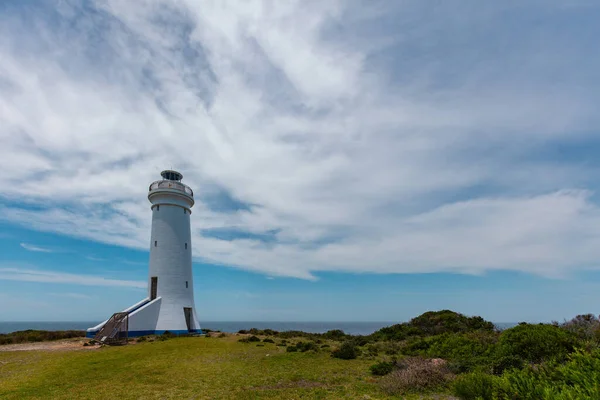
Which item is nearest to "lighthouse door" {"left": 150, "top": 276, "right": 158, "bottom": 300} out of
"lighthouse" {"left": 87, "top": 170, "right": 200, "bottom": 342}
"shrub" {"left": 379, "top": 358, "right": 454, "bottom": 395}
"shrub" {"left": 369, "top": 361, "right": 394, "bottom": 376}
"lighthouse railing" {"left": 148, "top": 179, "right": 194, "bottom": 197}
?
"lighthouse" {"left": 87, "top": 170, "right": 200, "bottom": 342}

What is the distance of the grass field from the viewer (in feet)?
29.9

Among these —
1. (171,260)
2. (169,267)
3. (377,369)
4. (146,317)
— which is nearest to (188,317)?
(146,317)

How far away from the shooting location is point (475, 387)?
7227 mm

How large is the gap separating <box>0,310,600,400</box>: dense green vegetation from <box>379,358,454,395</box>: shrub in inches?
1.0

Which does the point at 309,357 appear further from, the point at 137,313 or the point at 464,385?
the point at 137,313

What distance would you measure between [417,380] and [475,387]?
2.16m

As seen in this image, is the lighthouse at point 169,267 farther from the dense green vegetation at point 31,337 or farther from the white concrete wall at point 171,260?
the dense green vegetation at point 31,337

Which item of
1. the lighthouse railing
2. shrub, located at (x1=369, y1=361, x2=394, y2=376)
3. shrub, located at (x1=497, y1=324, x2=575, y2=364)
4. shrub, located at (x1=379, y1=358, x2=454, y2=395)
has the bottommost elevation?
shrub, located at (x1=369, y1=361, x2=394, y2=376)

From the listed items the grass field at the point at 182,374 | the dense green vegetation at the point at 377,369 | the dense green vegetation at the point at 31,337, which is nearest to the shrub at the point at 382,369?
the dense green vegetation at the point at 377,369

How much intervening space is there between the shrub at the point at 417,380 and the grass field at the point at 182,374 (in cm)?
37

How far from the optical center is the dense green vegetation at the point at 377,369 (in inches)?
275

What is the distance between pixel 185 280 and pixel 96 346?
27.7 feet

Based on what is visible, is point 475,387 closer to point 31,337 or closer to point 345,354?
point 345,354

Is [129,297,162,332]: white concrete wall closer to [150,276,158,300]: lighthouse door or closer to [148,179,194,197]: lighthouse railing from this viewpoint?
[150,276,158,300]: lighthouse door
